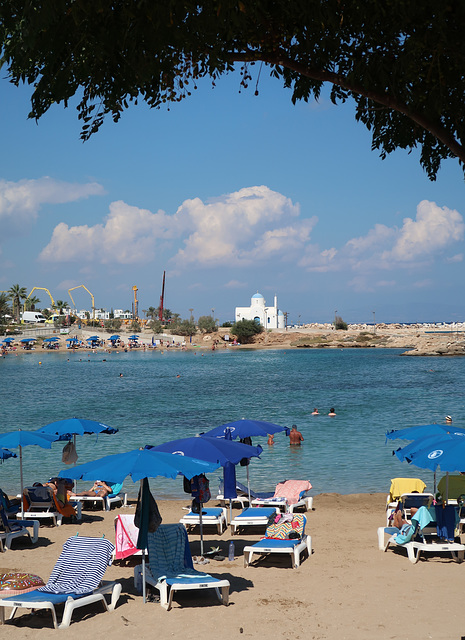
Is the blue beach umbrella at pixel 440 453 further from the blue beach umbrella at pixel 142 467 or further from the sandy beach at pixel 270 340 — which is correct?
the sandy beach at pixel 270 340

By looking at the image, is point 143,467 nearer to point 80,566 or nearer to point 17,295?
point 80,566

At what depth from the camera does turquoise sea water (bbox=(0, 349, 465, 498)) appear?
1786 centimetres

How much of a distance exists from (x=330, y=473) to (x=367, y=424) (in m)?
10.9

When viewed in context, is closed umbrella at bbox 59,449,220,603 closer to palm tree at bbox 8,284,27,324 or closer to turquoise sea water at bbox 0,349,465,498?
turquoise sea water at bbox 0,349,465,498

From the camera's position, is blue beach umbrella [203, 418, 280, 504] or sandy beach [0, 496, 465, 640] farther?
blue beach umbrella [203, 418, 280, 504]

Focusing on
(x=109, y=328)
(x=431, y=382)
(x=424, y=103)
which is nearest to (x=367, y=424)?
(x=424, y=103)

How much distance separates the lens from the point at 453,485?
1205 centimetres

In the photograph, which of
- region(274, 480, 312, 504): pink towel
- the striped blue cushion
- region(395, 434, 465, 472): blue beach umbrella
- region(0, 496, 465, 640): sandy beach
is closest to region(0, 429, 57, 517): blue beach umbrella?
region(0, 496, 465, 640): sandy beach

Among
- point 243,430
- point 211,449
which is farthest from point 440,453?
point 243,430

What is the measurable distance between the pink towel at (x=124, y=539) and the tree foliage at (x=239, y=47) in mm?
5687

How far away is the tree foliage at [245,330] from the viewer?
13888cm

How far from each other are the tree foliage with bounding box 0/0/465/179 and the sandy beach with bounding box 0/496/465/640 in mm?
4890

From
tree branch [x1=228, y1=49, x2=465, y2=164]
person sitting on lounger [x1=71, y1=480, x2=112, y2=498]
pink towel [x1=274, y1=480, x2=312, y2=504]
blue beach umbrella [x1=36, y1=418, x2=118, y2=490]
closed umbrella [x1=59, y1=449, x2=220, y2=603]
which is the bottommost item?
person sitting on lounger [x1=71, y1=480, x2=112, y2=498]

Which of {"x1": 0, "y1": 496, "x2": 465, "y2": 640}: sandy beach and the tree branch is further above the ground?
the tree branch
